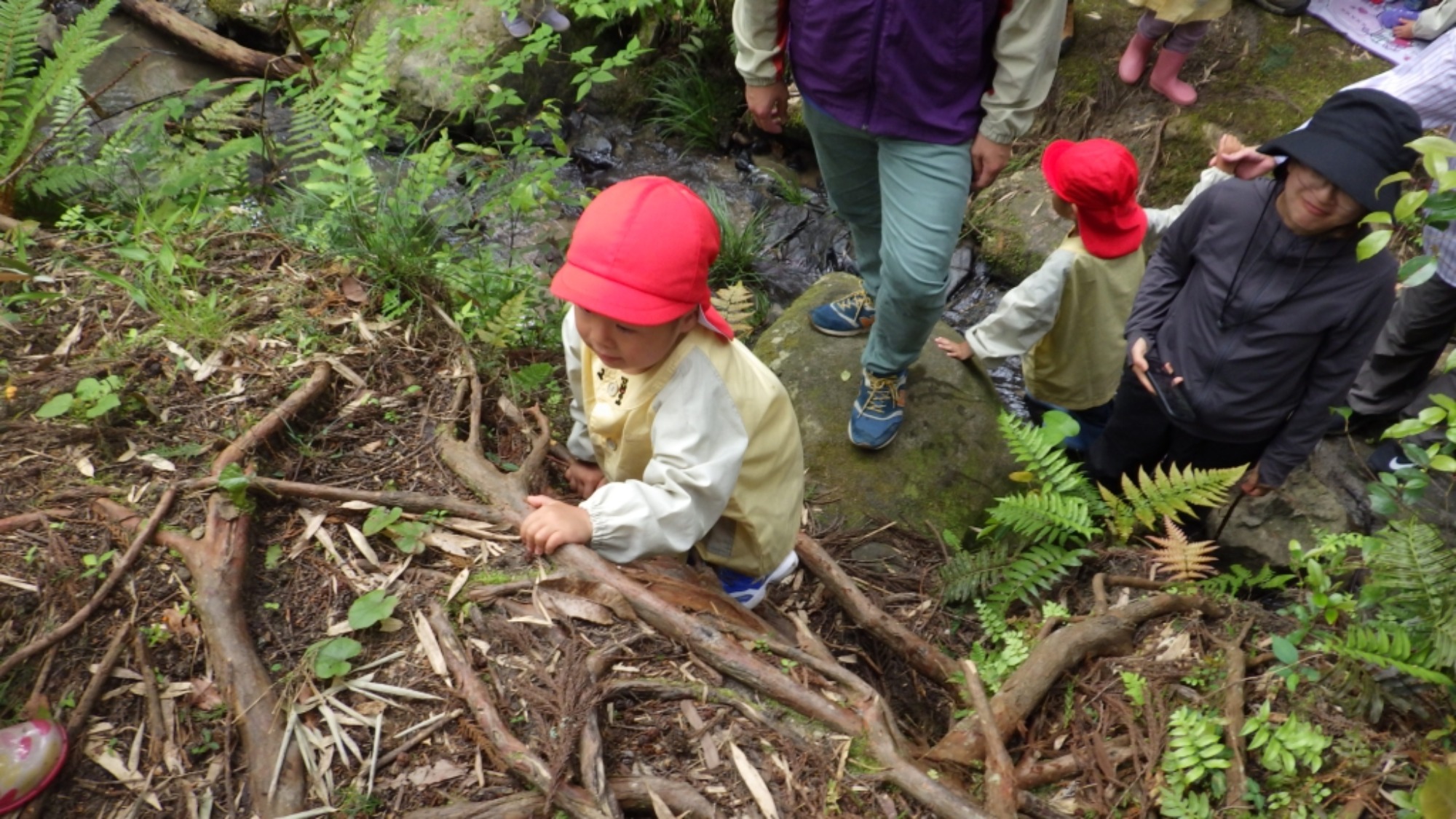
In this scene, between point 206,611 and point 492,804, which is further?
point 206,611

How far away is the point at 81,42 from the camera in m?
4.85

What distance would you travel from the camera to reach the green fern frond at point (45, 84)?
4.23 m

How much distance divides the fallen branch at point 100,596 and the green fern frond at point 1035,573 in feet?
9.02

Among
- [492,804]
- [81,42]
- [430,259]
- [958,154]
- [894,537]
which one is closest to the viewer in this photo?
[492,804]

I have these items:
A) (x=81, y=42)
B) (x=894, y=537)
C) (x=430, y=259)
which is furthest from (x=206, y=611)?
(x=81, y=42)

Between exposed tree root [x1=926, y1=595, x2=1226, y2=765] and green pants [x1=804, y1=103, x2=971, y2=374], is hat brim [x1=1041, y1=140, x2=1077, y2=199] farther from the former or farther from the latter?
exposed tree root [x1=926, y1=595, x2=1226, y2=765]

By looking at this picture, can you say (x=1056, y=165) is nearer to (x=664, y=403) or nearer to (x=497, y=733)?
(x=664, y=403)

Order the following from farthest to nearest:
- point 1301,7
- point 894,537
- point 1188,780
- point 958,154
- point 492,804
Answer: point 1301,7, point 894,537, point 958,154, point 1188,780, point 492,804

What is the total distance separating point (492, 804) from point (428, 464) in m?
1.28

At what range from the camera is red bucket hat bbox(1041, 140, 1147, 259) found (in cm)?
366

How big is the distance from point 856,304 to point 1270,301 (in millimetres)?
2029

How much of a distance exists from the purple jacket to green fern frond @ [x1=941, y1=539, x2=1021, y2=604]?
163cm

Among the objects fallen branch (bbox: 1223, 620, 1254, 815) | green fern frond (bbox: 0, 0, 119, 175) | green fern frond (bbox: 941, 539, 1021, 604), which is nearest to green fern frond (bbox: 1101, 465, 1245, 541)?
green fern frond (bbox: 941, 539, 1021, 604)

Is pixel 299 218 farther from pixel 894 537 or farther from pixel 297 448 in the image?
pixel 894 537
